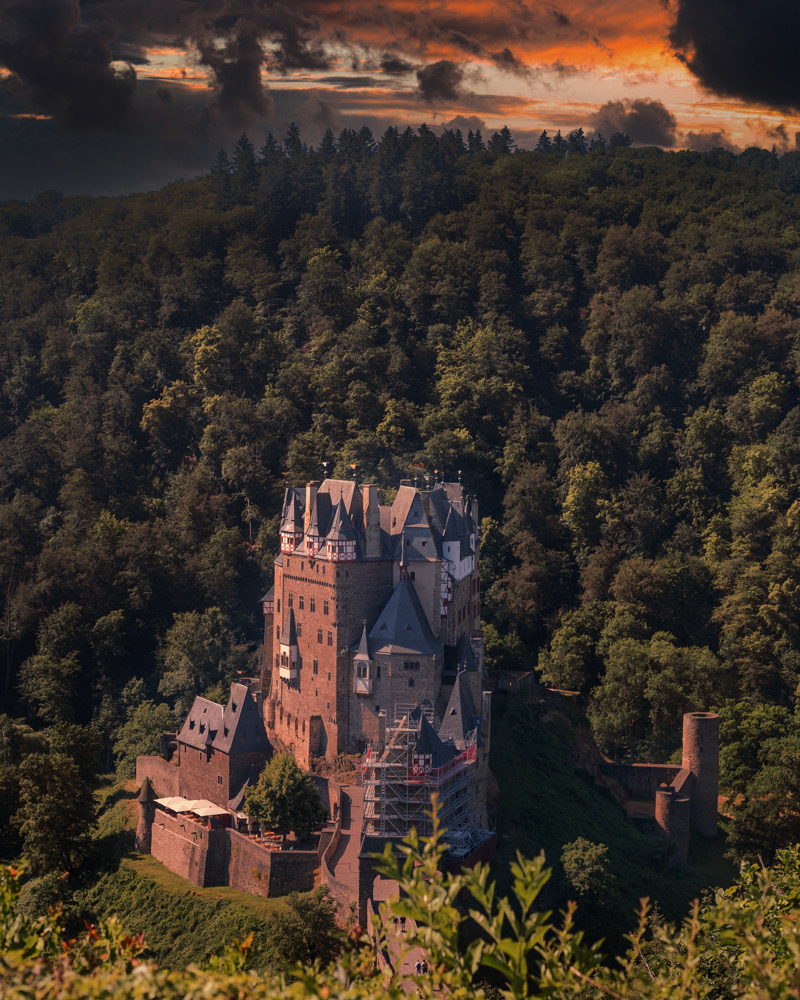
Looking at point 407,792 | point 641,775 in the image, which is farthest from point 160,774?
point 641,775

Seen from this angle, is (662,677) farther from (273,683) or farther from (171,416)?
(171,416)

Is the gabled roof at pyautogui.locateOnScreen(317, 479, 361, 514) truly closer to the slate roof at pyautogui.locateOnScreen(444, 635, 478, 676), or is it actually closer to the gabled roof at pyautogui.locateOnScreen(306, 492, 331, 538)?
the gabled roof at pyautogui.locateOnScreen(306, 492, 331, 538)

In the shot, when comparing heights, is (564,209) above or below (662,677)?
above

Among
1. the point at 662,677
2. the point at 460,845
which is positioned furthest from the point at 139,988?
the point at 662,677

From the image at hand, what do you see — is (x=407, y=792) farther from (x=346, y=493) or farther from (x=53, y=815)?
(x=53, y=815)

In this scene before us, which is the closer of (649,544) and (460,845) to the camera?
(460,845)
